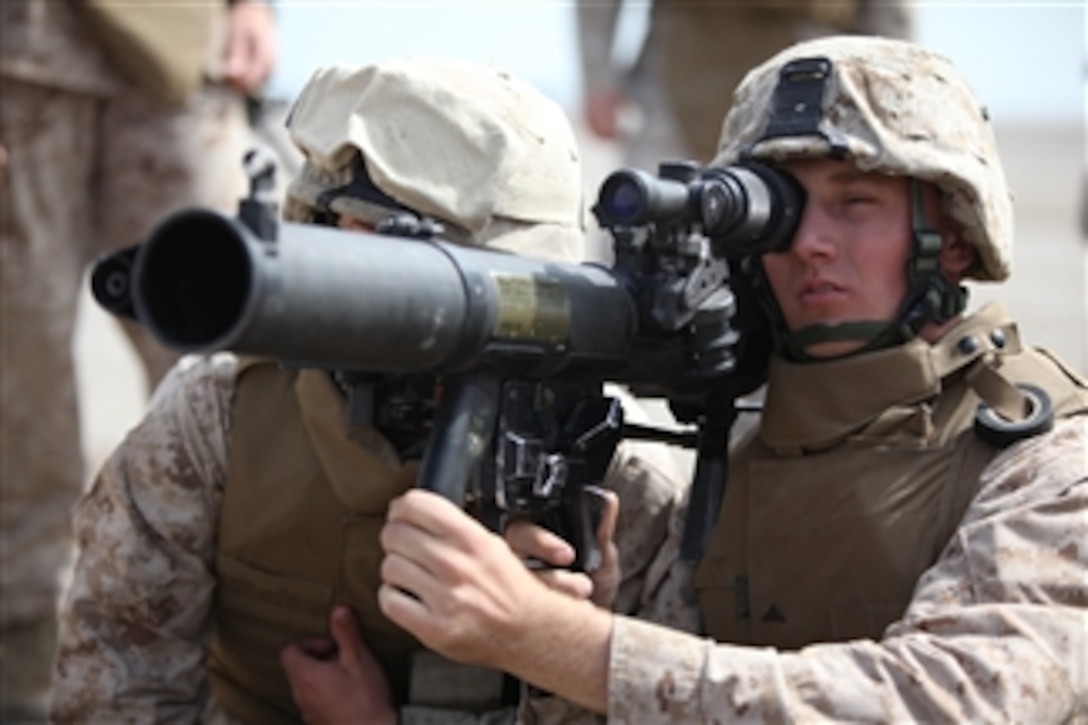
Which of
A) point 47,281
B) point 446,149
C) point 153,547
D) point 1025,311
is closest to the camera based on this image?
point 446,149

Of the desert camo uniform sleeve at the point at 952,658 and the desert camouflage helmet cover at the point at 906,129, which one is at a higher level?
the desert camouflage helmet cover at the point at 906,129

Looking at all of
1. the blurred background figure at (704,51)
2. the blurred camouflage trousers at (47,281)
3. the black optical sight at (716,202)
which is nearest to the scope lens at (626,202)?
the black optical sight at (716,202)

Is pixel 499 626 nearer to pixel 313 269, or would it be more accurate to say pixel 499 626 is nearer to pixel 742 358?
pixel 313 269

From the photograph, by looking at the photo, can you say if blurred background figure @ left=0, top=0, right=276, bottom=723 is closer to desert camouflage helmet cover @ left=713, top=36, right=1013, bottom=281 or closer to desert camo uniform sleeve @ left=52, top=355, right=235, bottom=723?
desert camo uniform sleeve @ left=52, top=355, right=235, bottom=723

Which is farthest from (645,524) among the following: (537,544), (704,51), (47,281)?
(704,51)

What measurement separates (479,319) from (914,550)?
912mm

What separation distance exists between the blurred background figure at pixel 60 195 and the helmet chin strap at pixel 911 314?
268 cm

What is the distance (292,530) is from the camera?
12.0 feet

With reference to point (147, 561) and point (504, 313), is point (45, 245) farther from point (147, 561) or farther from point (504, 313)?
point (504, 313)

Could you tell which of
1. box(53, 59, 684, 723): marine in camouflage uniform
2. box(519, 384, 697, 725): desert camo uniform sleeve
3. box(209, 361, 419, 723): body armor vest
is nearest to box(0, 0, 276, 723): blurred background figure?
box(53, 59, 684, 723): marine in camouflage uniform

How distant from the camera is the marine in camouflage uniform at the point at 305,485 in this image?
3.45 m

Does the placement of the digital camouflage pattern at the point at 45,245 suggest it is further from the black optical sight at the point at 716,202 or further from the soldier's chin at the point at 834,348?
the soldier's chin at the point at 834,348

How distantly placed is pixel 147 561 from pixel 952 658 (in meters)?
1.64

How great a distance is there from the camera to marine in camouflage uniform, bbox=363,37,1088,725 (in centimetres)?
282
